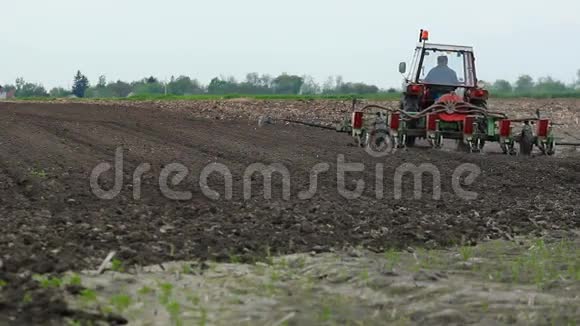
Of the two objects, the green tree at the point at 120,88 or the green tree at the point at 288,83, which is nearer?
the green tree at the point at 288,83

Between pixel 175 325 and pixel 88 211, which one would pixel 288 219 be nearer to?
pixel 88 211

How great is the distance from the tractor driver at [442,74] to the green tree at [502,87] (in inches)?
868

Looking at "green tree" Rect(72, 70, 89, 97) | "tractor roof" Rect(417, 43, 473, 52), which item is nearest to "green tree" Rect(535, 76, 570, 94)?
"tractor roof" Rect(417, 43, 473, 52)

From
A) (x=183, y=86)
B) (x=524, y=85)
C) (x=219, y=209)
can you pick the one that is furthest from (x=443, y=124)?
(x=183, y=86)

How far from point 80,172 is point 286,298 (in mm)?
5958

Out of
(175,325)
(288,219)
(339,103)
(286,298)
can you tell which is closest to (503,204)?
(288,219)

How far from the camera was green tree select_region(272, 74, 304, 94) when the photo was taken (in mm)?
55438

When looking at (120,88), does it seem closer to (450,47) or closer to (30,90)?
(30,90)

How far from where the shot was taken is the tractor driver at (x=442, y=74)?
19.0 metres

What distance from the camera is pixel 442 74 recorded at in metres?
19.1

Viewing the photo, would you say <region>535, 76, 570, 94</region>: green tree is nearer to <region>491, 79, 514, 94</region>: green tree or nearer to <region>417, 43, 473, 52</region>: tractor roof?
<region>491, 79, 514, 94</region>: green tree

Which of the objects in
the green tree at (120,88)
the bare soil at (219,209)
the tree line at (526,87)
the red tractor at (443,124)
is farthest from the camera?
the green tree at (120,88)

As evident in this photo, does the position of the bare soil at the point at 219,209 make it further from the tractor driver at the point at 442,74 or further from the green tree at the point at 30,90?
the green tree at the point at 30,90

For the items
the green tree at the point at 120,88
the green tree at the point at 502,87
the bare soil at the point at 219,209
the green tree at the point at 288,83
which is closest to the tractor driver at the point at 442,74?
the bare soil at the point at 219,209
